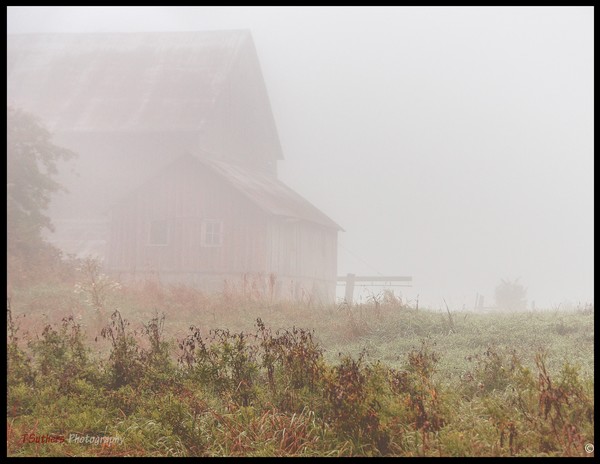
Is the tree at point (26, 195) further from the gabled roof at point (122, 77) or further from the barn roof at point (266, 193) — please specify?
the gabled roof at point (122, 77)

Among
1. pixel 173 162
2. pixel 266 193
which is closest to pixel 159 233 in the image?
pixel 173 162

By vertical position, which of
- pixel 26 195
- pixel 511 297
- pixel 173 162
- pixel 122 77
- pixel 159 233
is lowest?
pixel 511 297

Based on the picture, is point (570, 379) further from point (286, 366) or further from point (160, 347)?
point (160, 347)

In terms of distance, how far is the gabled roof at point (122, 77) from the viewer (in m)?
30.6

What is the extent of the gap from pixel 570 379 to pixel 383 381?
178 centimetres

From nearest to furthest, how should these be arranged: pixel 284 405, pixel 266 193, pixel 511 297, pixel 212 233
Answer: pixel 284 405 → pixel 212 233 → pixel 266 193 → pixel 511 297

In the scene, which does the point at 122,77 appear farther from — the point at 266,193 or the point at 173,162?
the point at 266,193

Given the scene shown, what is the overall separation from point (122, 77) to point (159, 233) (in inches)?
458

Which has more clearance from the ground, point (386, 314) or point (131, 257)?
point (131, 257)

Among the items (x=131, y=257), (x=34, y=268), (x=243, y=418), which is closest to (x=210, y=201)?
(x=131, y=257)

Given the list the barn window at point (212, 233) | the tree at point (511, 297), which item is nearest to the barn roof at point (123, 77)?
the barn window at point (212, 233)

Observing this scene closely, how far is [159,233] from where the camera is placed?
83.9 feet

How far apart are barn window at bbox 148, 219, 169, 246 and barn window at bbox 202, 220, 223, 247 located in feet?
4.98

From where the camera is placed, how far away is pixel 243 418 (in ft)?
21.3
